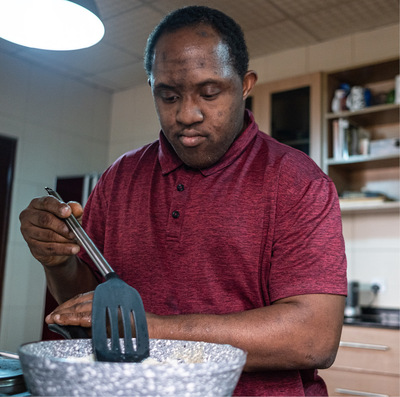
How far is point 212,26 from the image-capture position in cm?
102

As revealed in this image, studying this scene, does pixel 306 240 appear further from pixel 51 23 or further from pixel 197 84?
pixel 51 23

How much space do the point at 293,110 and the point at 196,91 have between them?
2475mm

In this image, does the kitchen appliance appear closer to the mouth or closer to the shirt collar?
the shirt collar

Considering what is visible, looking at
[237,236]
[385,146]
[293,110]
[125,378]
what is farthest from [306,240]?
[293,110]

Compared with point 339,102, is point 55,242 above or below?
below

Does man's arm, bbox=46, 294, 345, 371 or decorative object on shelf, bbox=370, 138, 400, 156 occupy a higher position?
decorative object on shelf, bbox=370, 138, 400, 156

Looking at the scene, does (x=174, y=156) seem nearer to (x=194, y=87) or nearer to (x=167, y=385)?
(x=194, y=87)

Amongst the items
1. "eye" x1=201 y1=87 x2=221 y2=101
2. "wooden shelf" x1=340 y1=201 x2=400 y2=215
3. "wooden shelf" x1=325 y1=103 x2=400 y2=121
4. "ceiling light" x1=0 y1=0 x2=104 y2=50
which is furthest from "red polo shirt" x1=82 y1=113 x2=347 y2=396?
"wooden shelf" x1=325 y1=103 x2=400 y2=121

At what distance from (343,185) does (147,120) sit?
1868 mm

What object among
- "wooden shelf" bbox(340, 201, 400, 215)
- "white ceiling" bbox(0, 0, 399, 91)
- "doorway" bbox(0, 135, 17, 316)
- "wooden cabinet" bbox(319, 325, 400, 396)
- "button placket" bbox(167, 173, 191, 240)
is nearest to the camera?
"button placket" bbox(167, 173, 191, 240)

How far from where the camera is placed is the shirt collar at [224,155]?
3.55ft

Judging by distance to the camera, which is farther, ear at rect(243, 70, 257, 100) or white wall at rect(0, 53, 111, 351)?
white wall at rect(0, 53, 111, 351)

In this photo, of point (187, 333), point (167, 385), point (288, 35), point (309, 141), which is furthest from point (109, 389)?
point (288, 35)

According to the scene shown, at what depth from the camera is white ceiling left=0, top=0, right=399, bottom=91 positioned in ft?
9.85
